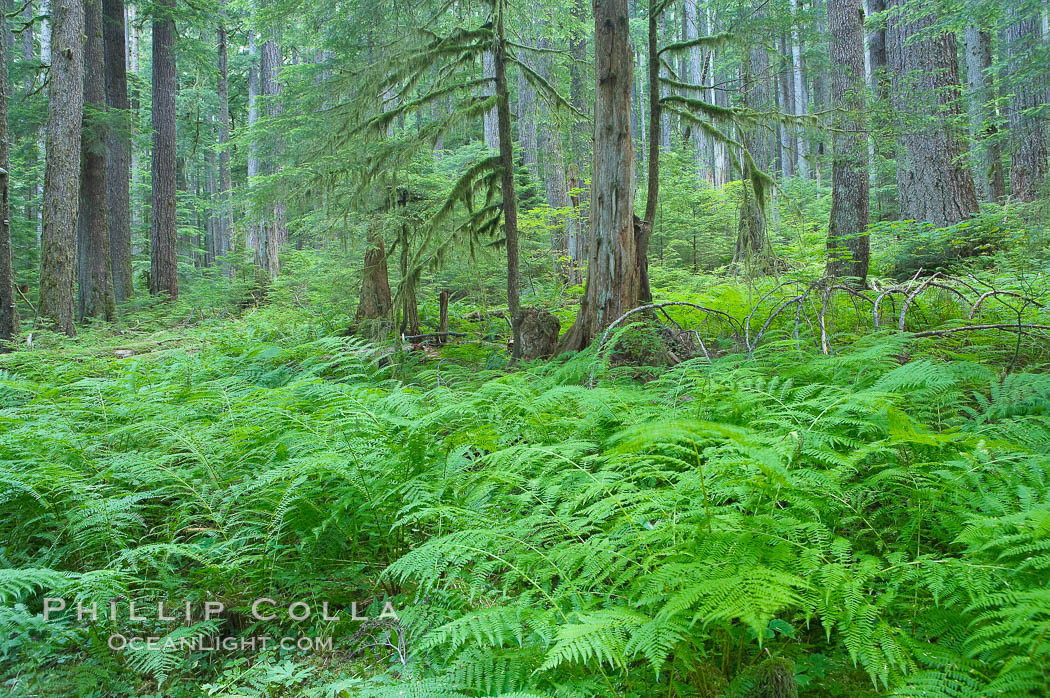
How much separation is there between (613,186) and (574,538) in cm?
415

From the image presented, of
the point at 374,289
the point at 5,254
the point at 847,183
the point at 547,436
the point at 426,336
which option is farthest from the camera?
the point at 847,183

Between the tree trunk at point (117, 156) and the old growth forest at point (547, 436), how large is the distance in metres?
4.40

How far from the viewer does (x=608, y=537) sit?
6.62 feet

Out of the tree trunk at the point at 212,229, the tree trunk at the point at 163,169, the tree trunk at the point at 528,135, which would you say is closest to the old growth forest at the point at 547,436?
the tree trunk at the point at 528,135

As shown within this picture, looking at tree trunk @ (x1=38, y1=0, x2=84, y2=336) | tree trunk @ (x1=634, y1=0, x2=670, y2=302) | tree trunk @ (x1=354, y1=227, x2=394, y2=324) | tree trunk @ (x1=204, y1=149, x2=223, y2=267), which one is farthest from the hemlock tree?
tree trunk @ (x1=204, y1=149, x2=223, y2=267)

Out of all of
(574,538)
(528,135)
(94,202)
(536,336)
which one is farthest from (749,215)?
(94,202)

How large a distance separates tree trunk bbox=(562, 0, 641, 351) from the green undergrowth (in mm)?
1831

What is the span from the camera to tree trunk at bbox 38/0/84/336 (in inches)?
343

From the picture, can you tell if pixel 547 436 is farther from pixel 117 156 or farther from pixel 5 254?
pixel 117 156

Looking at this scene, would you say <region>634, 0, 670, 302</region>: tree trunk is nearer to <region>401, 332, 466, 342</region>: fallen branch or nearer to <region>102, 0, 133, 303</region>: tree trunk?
<region>401, 332, 466, 342</region>: fallen branch

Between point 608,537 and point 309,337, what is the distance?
232 inches

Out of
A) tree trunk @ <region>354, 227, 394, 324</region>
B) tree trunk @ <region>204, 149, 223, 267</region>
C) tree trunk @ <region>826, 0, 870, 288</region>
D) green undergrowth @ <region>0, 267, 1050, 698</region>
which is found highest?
tree trunk @ <region>204, 149, 223, 267</region>

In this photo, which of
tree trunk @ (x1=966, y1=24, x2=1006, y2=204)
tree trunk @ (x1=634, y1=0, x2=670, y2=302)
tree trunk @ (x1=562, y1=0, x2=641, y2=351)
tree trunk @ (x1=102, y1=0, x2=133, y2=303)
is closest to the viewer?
tree trunk @ (x1=562, y1=0, x2=641, y2=351)

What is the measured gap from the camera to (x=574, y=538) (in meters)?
2.20
